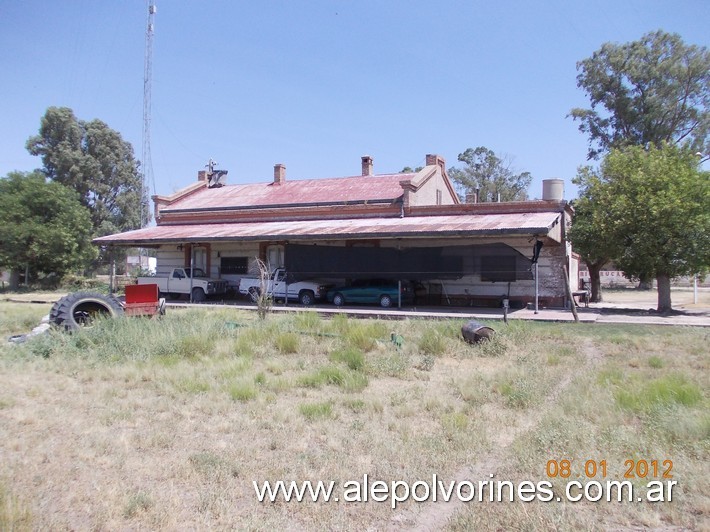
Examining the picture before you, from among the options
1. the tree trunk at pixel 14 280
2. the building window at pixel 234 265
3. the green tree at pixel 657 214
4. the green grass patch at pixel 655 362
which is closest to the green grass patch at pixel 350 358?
the green grass patch at pixel 655 362

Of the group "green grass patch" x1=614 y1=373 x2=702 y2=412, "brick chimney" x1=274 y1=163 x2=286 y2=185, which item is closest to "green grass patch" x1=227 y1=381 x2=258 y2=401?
"green grass patch" x1=614 y1=373 x2=702 y2=412

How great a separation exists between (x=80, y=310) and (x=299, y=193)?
20.2 m

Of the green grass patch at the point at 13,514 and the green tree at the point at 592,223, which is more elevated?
the green tree at the point at 592,223

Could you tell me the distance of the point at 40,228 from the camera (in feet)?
120

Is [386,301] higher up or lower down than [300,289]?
lower down

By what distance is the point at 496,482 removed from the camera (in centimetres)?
465

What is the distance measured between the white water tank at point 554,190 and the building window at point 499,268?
15.7ft

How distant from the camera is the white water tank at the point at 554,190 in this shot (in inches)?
940

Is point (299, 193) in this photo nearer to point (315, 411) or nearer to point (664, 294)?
point (664, 294)

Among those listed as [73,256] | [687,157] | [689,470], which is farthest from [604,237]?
[73,256]

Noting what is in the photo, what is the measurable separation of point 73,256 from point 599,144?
42.0 metres

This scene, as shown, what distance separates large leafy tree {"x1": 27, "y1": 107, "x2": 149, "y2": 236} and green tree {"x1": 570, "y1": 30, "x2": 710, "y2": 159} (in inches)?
1711
